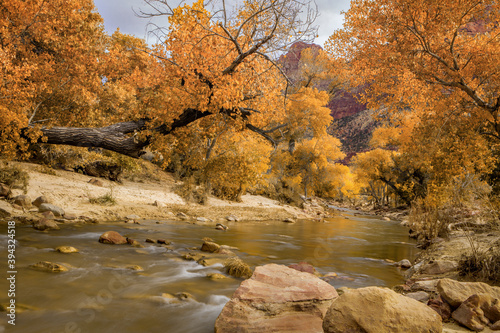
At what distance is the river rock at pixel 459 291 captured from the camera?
351 cm

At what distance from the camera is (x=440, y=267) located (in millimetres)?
5902

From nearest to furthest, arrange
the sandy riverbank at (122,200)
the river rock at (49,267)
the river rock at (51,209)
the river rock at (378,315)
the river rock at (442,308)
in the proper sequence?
1. the river rock at (378,315)
2. the river rock at (442,308)
3. the river rock at (49,267)
4. the river rock at (51,209)
5. the sandy riverbank at (122,200)

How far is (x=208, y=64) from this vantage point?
859 centimetres

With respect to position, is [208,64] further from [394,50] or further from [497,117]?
[497,117]

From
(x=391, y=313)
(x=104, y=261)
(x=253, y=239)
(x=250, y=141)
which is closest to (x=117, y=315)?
(x=104, y=261)

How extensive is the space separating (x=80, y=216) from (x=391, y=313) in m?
9.61

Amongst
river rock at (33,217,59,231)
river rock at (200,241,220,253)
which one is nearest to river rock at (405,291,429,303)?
river rock at (200,241,220,253)

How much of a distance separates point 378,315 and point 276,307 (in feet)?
3.82

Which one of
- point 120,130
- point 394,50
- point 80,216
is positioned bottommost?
point 80,216

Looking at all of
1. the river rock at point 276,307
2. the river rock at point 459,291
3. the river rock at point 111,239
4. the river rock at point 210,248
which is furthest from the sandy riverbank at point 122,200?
the river rock at point 459,291

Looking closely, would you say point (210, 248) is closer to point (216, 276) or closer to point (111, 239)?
point (216, 276)

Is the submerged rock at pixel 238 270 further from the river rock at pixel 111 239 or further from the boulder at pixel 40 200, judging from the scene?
the boulder at pixel 40 200

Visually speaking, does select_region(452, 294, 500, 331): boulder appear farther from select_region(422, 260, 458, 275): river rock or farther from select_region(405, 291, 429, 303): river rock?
select_region(422, 260, 458, 275): river rock

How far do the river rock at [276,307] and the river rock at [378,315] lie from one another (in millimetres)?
537
